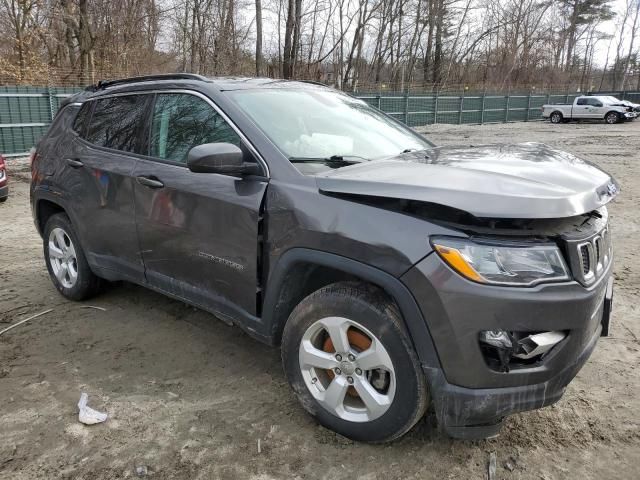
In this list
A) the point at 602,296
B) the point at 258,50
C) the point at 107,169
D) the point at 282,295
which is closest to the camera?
the point at 602,296

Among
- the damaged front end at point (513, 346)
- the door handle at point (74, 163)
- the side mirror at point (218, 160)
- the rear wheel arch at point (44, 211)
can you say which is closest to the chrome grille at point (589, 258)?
the damaged front end at point (513, 346)

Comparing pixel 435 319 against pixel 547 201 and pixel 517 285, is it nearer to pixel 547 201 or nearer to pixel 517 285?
pixel 517 285

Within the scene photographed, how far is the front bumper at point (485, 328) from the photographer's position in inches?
80.2

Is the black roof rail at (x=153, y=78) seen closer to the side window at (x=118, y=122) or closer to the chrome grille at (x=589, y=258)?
A: the side window at (x=118, y=122)

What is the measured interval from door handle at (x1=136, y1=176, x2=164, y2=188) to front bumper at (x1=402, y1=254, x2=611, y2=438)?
1814 mm

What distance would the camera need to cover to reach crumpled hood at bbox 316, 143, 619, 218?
6.73 ft

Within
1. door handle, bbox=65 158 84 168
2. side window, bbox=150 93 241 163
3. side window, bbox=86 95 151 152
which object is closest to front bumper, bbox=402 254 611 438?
side window, bbox=150 93 241 163

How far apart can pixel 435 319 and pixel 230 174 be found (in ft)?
4.32

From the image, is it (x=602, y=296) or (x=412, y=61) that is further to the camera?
(x=412, y=61)

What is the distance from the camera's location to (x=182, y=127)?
3.33 m

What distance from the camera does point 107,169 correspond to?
3.70 m

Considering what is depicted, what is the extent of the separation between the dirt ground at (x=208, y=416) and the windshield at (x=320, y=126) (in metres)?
1.43

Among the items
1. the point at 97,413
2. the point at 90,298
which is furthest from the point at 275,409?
the point at 90,298

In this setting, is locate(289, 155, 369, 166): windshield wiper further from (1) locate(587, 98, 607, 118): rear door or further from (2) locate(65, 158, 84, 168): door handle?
(1) locate(587, 98, 607, 118): rear door
